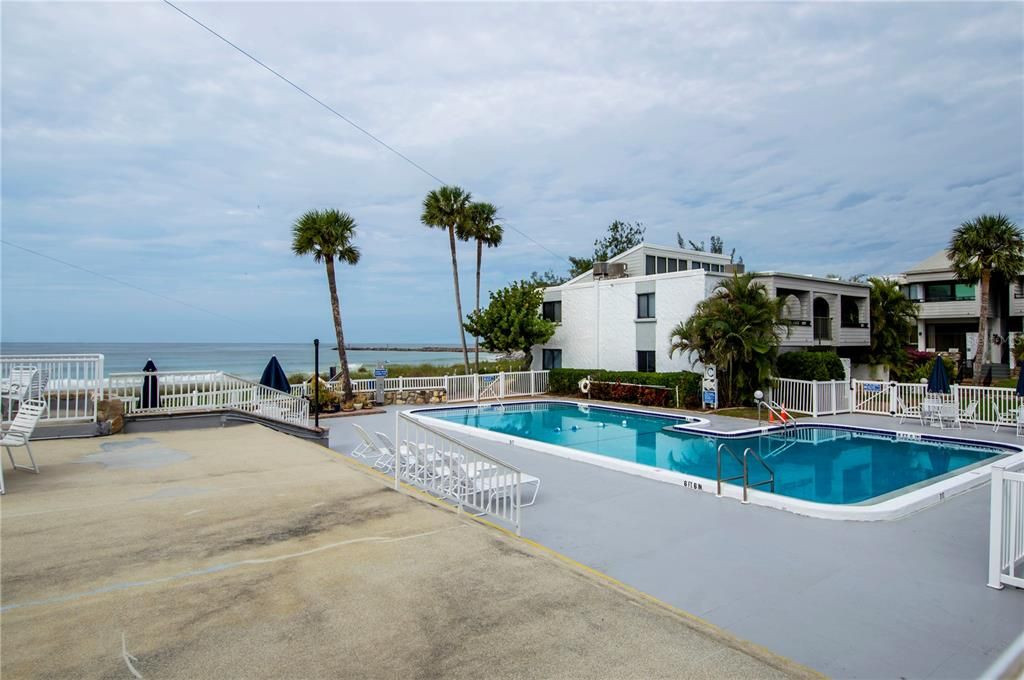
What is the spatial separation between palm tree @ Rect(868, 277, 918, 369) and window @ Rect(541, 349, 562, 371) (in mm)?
14801

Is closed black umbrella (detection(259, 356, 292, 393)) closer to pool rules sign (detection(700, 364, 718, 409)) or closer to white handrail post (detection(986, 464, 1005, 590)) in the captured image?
pool rules sign (detection(700, 364, 718, 409))

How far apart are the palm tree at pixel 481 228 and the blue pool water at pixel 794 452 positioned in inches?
376

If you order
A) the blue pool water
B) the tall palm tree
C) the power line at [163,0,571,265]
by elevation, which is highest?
the tall palm tree

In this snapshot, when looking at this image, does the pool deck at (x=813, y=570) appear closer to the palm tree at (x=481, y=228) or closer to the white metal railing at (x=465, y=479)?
the white metal railing at (x=465, y=479)

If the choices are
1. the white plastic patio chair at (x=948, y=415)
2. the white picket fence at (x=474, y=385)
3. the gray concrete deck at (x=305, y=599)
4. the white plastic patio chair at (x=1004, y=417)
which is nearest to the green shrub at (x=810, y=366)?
the white plastic patio chair at (x=948, y=415)

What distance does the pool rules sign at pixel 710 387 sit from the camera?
63.5 feet

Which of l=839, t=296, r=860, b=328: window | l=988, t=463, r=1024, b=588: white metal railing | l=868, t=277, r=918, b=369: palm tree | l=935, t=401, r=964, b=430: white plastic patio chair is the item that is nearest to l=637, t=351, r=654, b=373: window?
l=839, t=296, r=860, b=328: window

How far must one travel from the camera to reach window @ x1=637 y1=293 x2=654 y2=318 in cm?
2356

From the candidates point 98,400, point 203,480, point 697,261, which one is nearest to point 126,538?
point 203,480

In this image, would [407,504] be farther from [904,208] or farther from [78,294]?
[904,208]

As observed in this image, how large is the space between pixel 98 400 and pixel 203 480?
16.4 feet

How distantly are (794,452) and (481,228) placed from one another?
1764 cm

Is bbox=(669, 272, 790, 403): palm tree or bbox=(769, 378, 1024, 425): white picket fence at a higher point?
bbox=(669, 272, 790, 403): palm tree

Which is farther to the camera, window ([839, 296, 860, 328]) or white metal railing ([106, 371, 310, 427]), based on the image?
window ([839, 296, 860, 328])
